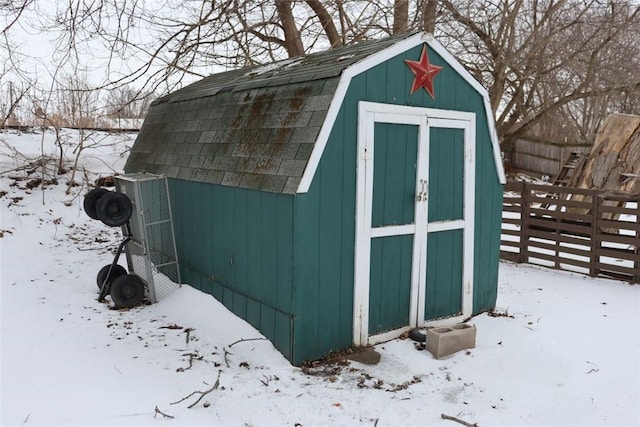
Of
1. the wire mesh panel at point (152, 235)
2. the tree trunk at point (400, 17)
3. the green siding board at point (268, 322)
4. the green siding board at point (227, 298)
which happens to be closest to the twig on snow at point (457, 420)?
the green siding board at point (268, 322)

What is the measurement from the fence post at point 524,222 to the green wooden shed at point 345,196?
2.90 metres

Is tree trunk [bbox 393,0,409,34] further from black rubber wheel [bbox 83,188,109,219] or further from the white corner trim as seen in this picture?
black rubber wheel [bbox 83,188,109,219]

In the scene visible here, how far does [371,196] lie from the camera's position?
4699mm

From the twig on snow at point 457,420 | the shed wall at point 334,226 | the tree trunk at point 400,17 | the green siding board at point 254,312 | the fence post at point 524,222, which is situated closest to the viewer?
the twig on snow at point 457,420

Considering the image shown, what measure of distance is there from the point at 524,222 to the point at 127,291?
20.6 feet

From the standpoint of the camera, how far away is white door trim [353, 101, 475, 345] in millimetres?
4613

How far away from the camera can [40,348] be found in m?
4.56

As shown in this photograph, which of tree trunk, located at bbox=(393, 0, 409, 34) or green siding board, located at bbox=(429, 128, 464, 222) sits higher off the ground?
tree trunk, located at bbox=(393, 0, 409, 34)

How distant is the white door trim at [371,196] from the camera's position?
15.1ft

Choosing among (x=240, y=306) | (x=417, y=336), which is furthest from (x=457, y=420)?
(x=240, y=306)

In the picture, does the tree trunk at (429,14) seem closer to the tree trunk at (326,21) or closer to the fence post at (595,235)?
the tree trunk at (326,21)

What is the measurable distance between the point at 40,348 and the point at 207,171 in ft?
7.31

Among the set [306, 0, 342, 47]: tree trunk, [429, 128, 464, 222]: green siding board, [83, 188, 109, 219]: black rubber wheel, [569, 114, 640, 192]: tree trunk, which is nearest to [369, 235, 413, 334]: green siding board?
[429, 128, 464, 222]: green siding board

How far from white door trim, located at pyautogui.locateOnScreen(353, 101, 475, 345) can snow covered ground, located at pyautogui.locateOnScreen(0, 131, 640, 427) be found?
1.38 ft
